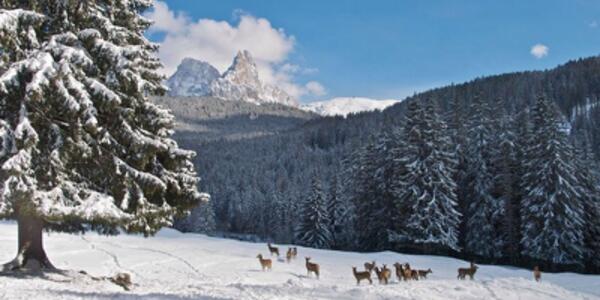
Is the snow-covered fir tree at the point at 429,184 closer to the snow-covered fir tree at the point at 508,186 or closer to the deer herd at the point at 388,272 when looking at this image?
the snow-covered fir tree at the point at 508,186

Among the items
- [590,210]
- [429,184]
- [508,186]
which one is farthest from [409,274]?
[590,210]

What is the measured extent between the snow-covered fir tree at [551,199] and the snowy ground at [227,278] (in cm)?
868

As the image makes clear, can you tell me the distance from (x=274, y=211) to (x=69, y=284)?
75.8 m

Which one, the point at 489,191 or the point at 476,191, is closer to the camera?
the point at 489,191

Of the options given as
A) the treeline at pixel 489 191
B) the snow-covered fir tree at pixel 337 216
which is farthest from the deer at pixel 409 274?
the snow-covered fir tree at pixel 337 216

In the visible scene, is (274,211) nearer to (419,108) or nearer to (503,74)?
(419,108)

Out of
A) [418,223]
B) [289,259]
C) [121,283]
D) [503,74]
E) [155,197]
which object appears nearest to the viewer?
[121,283]

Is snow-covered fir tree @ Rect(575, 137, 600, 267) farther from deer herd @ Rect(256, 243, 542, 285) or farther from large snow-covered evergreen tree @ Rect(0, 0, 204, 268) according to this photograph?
large snow-covered evergreen tree @ Rect(0, 0, 204, 268)

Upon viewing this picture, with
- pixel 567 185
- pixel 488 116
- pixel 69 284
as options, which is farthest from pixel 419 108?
pixel 69 284

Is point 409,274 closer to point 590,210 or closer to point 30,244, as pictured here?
point 30,244

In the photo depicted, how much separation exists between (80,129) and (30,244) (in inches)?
149

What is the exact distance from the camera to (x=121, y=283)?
13.4 meters

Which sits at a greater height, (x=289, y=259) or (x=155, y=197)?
(x=155, y=197)

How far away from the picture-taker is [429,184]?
3709 centimetres
